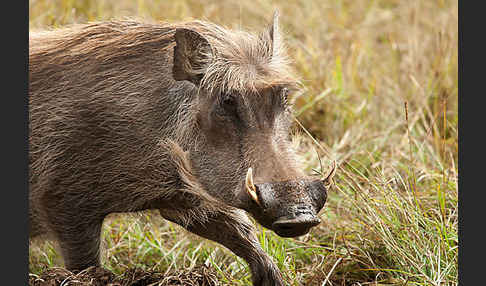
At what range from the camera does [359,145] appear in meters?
5.24

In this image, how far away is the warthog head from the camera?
300 cm

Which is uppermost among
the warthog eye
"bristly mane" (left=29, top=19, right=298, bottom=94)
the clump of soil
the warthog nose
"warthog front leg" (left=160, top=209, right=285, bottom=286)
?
"bristly mane" (left=29, top=19, right=298, bottom=94)

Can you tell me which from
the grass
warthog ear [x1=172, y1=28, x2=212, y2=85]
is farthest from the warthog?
the grass

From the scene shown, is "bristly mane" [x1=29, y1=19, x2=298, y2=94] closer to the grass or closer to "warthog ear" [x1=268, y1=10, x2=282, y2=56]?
"warthog ear" [x1=268, y1=10, x2=282, y2=56]

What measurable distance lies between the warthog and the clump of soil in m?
0.17

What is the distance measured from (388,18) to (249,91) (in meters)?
→ 4.58

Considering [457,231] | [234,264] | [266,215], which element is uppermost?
[266,215]

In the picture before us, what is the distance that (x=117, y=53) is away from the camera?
3797mm

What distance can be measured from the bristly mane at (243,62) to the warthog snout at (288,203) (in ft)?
1.60

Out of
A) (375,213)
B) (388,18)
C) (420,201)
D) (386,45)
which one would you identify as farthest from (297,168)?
(388,18)

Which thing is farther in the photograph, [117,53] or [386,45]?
[386,45]

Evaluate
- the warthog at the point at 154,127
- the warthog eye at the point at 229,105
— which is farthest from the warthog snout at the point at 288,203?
the warthog eye at the point at 229,105

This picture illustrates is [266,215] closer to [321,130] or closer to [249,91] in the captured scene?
[249,91]

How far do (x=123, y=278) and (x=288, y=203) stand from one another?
1.07m
